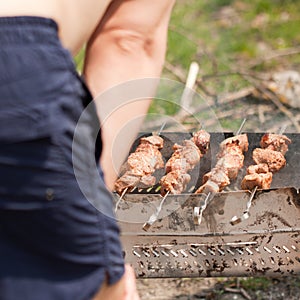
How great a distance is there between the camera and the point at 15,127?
1.41m

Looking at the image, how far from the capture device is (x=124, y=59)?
69.7 inches

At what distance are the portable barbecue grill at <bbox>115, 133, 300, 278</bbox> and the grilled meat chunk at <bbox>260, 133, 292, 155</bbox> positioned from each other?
0.31 meters

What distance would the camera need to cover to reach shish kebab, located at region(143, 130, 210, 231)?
2.41 meters

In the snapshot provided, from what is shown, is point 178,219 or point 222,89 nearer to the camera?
point 178,219

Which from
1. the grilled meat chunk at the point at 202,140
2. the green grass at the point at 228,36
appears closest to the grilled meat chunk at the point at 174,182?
the grilled meat chunk at the point at 202,140

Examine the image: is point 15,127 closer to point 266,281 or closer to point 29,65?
point 29,65

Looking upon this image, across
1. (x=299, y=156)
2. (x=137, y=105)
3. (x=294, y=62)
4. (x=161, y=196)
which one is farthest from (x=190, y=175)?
(x=294, y=62)

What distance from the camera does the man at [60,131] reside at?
1.41m

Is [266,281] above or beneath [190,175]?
beneath

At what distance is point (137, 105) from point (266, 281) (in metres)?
1.48

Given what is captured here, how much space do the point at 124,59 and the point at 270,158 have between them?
886mm

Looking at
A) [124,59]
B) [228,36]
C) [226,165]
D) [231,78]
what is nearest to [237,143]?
[226,165]

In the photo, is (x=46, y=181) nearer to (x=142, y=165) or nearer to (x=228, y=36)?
(x=142, y=165)

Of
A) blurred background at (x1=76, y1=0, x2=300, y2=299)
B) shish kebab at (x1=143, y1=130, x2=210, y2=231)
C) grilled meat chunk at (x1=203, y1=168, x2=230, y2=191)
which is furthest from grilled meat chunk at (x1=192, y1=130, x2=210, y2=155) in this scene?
blurred background at (x1=76, y1=0, x2=300, y2=299)
